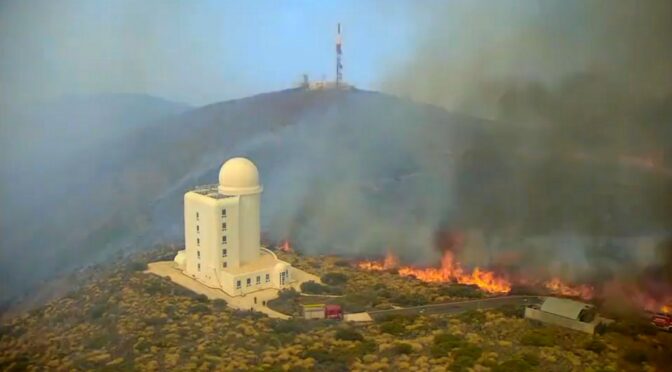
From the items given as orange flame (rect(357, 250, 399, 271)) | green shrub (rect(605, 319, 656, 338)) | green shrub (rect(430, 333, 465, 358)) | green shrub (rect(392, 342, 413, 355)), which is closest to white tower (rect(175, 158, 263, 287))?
orange flame (rect(357, 250, 399, 271))

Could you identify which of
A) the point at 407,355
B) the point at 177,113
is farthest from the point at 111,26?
the point at 407,355

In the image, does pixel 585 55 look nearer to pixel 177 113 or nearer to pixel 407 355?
pixel 407 355

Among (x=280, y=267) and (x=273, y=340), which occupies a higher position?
(x=280, y=267)

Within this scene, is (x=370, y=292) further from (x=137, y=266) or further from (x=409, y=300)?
(x=137, y=266)

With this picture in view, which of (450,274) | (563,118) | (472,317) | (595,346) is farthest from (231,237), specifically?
(595,346)

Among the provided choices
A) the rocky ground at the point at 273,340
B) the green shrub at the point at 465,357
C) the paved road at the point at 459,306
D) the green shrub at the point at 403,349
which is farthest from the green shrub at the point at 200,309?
the green shrub at the point at 465,357
